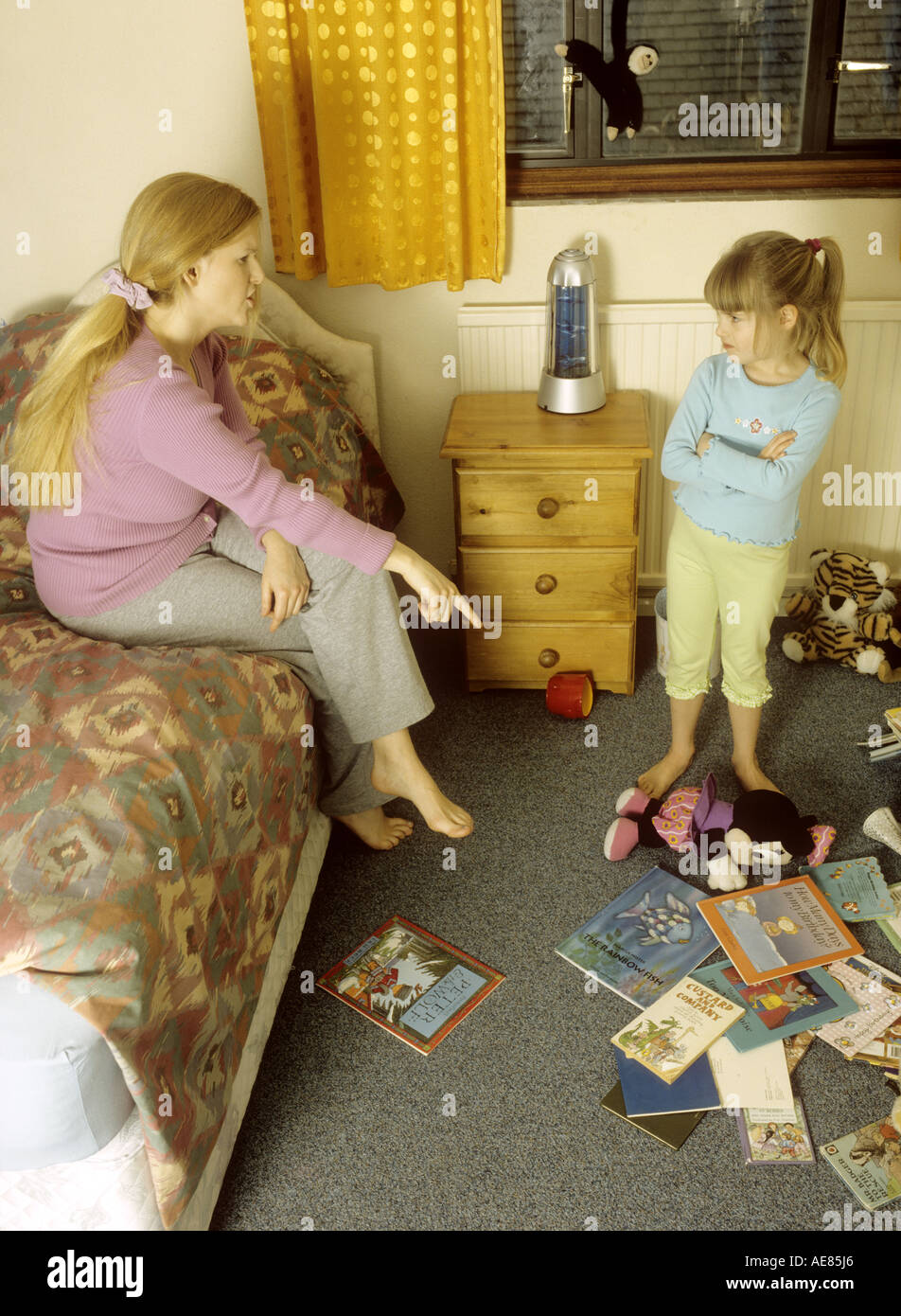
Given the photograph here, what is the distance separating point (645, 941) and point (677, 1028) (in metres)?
0.20

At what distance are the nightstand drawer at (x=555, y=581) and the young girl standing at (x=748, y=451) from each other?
0.33 metres

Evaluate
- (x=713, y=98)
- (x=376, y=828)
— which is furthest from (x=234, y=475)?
(x=713, y=98)

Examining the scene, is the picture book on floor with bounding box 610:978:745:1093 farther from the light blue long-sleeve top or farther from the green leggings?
the light blue long-sleeve top

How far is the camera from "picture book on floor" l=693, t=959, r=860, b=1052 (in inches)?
66.4

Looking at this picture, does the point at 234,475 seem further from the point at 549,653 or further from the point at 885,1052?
the point at 885,1052

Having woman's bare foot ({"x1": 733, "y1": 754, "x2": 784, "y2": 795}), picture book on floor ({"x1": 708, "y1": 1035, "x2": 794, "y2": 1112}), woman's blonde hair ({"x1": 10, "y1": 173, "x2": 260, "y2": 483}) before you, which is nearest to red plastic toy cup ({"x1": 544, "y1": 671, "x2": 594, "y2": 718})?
woman's bare foot ({"x1": 733, "y1": 754, "x2": 784, "y2": 795})

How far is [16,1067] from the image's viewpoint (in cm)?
116

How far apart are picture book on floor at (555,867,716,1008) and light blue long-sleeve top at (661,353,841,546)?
2.17 ft

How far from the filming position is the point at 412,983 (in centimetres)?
183

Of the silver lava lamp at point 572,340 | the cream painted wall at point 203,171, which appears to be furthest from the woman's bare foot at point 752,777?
the cream painted wall at point 203,171

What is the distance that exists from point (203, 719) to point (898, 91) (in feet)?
6.82
